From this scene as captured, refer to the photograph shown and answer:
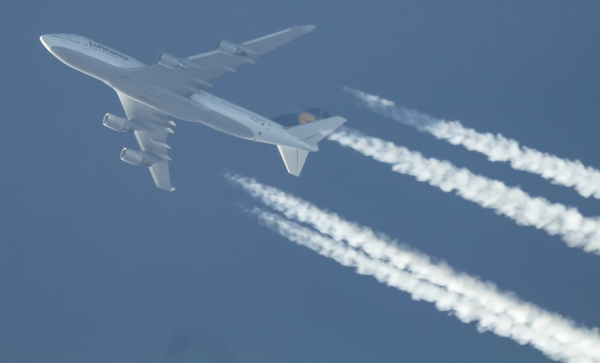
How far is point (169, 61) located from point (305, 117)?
1186cm

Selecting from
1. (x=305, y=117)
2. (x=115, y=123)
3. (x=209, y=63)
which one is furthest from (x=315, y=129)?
(x=115, y=123)

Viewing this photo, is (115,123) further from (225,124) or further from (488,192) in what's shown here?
(488,192)

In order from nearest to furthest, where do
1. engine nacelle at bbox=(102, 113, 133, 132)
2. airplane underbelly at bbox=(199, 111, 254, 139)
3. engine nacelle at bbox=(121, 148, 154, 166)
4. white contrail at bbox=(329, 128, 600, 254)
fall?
airplane underbelly at bbox=(199, 111, 254, 139), white contrail at bbox=(329, 128, 600, 254), engine nacelle at bbox=(102, 113, 133, 132), engine nacelle at bbox=(121, 148, 154, 166)

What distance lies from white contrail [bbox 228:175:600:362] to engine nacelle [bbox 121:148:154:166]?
24.7ft

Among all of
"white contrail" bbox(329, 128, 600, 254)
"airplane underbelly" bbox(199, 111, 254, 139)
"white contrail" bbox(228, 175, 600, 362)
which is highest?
A: "white contrail" bbox(329, 128, 600, 254)

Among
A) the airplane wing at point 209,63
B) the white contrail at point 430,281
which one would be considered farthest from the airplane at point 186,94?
the white contrail at point 430,281

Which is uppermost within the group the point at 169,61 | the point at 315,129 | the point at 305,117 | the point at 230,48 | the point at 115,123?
the point at 230,48

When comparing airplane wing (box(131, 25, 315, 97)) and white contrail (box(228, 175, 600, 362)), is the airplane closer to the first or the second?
airplane wing (box(131, 25, 315, 97))

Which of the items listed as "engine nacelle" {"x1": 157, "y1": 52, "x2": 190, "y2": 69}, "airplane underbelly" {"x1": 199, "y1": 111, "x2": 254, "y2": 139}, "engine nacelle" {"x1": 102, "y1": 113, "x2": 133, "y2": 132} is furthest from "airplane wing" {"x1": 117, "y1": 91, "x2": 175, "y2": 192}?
"engine nacelle" {"x1": 157, "y1": 52, "x2": 190, "y2": 69}

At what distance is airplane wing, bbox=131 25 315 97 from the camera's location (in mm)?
45219

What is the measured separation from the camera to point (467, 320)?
5062cm

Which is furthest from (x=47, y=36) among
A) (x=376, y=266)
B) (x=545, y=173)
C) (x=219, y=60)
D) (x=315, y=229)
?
(x=545, y=173)

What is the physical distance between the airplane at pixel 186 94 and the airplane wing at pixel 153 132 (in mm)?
73

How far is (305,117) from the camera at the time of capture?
54094 millimetres
